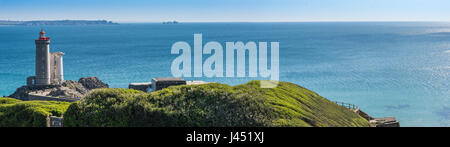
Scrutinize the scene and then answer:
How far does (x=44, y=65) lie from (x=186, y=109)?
1248 inches

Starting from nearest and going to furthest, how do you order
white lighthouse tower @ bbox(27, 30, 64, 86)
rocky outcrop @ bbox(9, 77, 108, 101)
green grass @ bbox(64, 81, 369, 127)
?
1. green grass @ bbox(64, 81, 369, 127)
2. rocky outcrop @ bbox(9, 77, 108, 101)
3. white lighthouse tower @ bbox(27, 30, 64, 86)

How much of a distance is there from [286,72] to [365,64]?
22324 mm

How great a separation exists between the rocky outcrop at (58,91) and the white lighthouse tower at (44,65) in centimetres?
77

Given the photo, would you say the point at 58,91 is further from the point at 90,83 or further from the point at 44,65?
the point at 90,83

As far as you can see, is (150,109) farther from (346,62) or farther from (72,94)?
(346,62)

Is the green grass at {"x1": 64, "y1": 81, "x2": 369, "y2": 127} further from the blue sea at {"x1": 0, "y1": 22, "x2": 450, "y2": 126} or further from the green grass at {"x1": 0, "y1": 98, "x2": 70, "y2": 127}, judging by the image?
the blue sea at {"x1": 0, "y1": 22, "x2": 450, "y2": 126}

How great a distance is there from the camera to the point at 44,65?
1801 inches

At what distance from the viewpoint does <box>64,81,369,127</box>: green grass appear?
1825 centimetres

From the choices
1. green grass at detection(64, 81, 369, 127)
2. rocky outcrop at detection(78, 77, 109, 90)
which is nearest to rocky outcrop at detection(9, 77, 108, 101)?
rocky outcrop at detection(78, 77, 109, 90)

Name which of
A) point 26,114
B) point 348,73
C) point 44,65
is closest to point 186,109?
point 26,114

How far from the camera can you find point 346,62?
94.6m

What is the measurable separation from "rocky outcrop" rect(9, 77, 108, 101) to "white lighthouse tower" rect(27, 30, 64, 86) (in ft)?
2.51

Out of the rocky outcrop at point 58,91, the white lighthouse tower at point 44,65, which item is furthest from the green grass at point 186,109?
the white lighthouse tower at point 44,65
